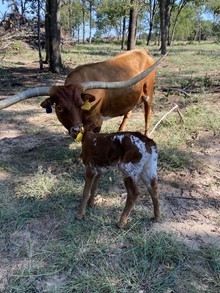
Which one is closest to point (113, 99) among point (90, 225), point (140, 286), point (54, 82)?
point (90, 225)

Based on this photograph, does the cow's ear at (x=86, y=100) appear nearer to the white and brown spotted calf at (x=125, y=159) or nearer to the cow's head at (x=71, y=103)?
the cow's head at (x=71, y=103)

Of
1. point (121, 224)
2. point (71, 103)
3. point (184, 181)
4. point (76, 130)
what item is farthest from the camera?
point (184, 181)

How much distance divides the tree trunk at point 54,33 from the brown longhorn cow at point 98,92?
20.6 feet

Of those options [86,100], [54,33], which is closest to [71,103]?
[86,100]

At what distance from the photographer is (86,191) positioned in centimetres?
321

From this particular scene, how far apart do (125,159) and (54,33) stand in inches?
369

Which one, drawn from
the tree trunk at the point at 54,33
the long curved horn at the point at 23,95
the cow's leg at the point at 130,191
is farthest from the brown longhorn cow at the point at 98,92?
the tree trunk at the point at 54,33

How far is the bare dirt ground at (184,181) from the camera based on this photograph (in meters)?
3.18

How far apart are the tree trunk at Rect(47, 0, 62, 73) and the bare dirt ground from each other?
4.82m

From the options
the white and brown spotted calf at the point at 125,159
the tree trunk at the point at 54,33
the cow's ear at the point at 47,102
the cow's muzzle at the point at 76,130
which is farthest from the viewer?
the tree trunk at the point at 54,33

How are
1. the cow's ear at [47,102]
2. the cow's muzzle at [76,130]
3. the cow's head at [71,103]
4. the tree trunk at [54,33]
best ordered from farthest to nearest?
1. the tree trunk at [54,33]
2. the cow's ear at [47,102]
3. the cow's head at [71,103]
4. the cow's muzzle at [76,130]

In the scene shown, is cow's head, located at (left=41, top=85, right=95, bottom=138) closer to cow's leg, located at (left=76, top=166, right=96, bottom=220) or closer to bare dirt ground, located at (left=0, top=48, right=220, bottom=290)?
cow's leg, located at (left=76, top=166, right=96, bottom=220)

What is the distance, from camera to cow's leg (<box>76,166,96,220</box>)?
315cm

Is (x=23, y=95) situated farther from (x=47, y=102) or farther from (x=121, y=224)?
(x=121, y=224)
